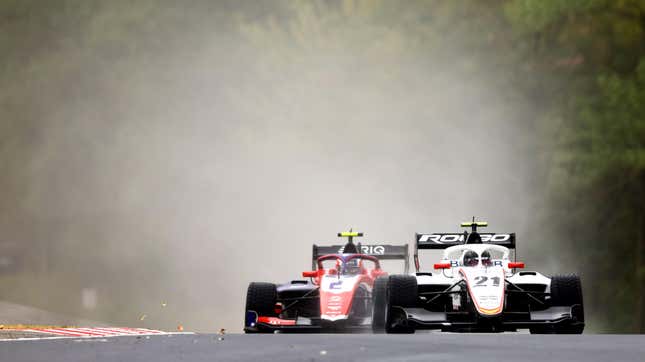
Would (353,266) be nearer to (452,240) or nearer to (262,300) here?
(452,240)

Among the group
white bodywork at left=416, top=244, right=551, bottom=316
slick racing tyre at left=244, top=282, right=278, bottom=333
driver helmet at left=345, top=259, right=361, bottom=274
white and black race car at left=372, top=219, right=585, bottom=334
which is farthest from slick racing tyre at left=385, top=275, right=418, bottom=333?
driver helmet at left=345, top=259, right=361, bottom=274

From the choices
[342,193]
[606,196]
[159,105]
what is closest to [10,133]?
[159,105]

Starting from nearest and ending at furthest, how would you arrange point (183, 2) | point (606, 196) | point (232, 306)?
point (606, 196) < point (232, 306) < point (183, 2)

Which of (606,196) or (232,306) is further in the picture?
(232,306)

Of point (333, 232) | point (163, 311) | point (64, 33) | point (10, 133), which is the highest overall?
point (64, 33)

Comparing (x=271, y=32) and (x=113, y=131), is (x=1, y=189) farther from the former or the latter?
(x=271, y=32)

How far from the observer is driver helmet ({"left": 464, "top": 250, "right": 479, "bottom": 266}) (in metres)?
19.4

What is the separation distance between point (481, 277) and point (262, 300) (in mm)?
4005

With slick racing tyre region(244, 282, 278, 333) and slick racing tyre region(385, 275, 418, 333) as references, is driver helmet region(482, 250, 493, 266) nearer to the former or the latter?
slick racing tyre region(385, 275, 418, 333)

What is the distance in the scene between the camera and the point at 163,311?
143 feet

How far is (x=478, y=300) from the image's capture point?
58.0ft

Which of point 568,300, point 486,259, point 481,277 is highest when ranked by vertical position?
point 486,259

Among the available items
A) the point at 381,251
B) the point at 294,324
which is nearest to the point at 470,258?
the point at 294,324

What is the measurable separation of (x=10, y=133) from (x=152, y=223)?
614 cm
